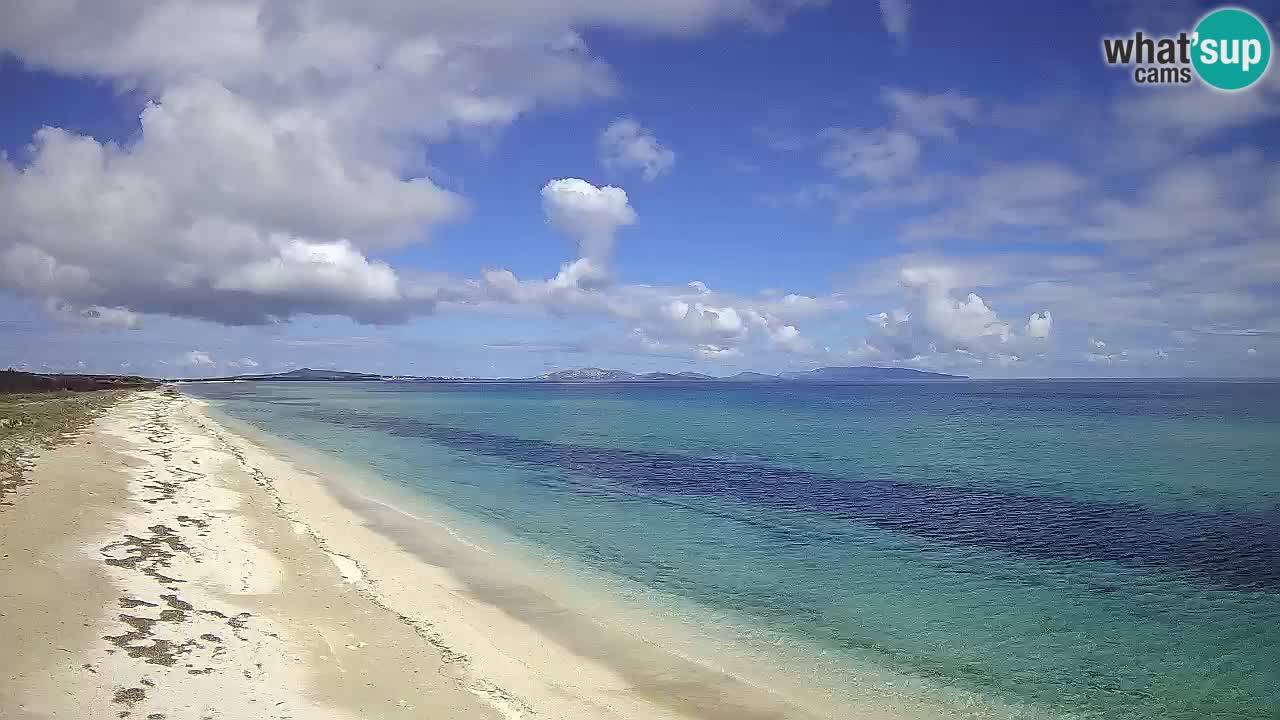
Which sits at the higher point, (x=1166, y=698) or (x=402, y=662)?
(x=402, y=662)

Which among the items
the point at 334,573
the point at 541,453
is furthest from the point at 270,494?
the point at 541,453

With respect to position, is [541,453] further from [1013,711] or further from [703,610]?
[1013,711]

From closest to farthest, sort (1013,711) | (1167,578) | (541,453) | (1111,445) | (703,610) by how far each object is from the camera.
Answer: (1013,711) → (703,610) → (1167,578) → (541,453) → (1111,445)

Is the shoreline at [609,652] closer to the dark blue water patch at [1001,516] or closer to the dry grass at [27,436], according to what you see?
the dry grass at [27,436]

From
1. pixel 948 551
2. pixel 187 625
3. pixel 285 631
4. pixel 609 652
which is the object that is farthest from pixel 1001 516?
pixel 187 625

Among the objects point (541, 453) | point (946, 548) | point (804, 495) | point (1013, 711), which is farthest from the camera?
point (541, 453)

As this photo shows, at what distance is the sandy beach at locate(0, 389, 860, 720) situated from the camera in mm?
9594

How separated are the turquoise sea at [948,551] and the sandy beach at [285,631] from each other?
283cm

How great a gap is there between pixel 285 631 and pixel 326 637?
0.74 meters

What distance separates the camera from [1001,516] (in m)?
27.0

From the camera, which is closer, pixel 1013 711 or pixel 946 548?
pixel 1013 711

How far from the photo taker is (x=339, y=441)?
55844 mm

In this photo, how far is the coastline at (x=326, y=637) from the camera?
31.7 ft

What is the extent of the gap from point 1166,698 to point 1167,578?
8.57 m
